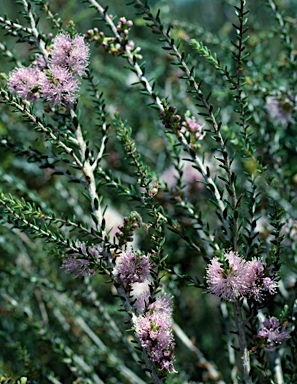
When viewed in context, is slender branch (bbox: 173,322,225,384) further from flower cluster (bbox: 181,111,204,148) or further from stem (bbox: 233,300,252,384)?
flower cluster (bbox: 181,111,204,148)

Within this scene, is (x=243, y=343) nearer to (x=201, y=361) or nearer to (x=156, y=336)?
(x=156, y=336)

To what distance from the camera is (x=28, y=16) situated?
996mm

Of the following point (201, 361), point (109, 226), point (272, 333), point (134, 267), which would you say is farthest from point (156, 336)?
point (109, 226)

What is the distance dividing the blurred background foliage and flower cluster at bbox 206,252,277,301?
0.16 metres

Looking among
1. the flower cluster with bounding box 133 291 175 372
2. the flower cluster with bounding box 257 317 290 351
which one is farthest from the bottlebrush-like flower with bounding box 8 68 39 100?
the flower cluster with bounding box 257 317 290 351

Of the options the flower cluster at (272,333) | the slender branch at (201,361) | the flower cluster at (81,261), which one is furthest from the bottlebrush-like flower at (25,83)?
the slender branch at (201,361)

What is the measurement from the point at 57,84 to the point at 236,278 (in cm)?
44

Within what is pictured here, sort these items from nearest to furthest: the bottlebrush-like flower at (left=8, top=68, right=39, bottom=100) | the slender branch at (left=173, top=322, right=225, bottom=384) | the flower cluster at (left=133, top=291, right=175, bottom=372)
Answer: the flower cluster at (left=133, top=291, right=175, bottom=372)
the bottlebrush-like flower at (left=8, top=68, right=39, bottom=100)
the slender branch at (left=173, top=322, right=225, bottom=384)

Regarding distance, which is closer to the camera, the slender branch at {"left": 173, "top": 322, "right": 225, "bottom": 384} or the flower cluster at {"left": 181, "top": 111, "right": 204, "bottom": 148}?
the flower cluster at {"left": 181, "top": 111, "right": 204, "bottom": 148}

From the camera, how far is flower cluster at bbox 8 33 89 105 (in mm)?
863

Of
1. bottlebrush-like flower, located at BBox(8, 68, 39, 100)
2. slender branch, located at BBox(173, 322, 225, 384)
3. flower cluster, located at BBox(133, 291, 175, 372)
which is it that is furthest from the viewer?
slender branch, located at BBox(173, 322, 225, 384)

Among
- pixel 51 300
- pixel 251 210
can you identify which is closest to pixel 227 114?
pixel 51 300

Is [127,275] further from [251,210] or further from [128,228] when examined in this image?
[251,210]

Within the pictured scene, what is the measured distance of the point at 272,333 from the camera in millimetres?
874
